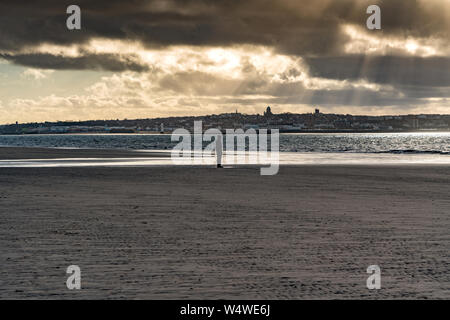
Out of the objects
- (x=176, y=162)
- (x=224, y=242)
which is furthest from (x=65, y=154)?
(x=224, y=242)

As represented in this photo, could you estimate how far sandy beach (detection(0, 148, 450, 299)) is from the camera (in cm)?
843

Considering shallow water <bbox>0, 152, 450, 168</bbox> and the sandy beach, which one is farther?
shallow water <bbox>0, 152, 450, 168</bbox>

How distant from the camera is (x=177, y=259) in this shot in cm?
1019

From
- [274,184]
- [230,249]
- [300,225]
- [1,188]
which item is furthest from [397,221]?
[1,188]

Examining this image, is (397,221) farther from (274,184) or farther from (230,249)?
(274,184)

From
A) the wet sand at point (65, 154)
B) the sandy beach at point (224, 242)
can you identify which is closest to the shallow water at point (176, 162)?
the wet sand at point (65, 154)

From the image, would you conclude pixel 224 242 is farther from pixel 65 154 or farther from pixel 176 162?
pixel 65 154

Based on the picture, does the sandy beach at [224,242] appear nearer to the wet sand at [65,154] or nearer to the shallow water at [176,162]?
the shallow water at [176,162]

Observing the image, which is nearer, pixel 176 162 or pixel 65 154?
pixel 176 162

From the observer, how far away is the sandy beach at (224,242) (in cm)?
843

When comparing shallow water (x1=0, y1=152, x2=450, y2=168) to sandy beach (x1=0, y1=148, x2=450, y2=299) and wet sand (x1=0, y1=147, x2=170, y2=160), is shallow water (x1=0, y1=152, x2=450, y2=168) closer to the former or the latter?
wet sand (x1=0, y1=147, x2=170, y2=160)

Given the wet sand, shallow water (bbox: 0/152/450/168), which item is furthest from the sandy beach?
the wet sand

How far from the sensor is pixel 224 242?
1181 cm
